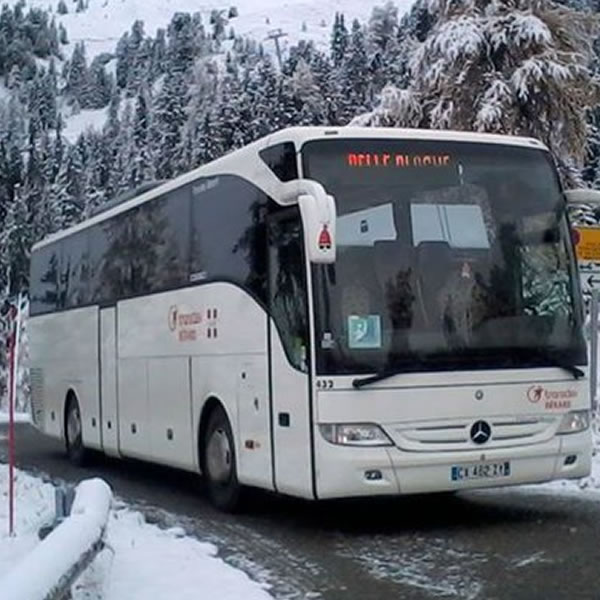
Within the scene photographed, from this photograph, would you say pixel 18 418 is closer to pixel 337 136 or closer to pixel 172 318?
pixel 172 318

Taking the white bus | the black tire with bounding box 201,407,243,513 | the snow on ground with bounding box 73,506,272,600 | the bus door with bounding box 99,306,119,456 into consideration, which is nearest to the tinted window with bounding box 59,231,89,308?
the bus door with bounding box 99,306,119,456

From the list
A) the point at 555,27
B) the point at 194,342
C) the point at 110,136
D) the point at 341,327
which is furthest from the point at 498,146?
the point at 110,136

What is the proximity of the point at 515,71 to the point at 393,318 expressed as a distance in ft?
34.5

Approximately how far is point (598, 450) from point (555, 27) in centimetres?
786

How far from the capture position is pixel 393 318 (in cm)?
1017

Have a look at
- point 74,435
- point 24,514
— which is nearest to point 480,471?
point 24,514

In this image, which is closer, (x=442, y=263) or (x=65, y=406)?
(x=442, y=263)

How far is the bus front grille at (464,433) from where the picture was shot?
10.1 metres

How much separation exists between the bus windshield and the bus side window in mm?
227

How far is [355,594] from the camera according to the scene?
804 cm

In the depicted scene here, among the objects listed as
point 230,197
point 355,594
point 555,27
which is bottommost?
point 355,594

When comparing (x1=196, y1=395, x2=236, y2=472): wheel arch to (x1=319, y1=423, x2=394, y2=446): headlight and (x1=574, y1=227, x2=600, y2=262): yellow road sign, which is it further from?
(x1=574, y1=227, x2=600, y2=262): yellow road sign

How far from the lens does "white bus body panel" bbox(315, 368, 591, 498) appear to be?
32.8 ft

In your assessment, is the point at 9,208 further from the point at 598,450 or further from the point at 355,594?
the point at 355,594
